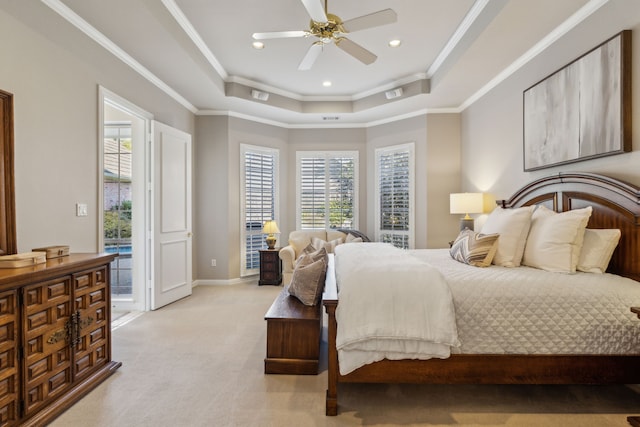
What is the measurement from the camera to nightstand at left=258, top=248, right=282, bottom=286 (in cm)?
562

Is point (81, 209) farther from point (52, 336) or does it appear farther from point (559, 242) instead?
point (559, 242)

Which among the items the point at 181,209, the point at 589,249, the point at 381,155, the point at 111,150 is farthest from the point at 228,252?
the point at 589,249

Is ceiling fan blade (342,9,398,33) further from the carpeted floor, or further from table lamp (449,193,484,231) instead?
the carpeted floor

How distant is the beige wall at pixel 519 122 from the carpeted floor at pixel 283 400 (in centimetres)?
164

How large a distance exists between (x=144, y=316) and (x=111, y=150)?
234 centimetres

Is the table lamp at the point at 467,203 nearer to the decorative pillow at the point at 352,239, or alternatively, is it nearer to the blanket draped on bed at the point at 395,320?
the decorative pillow at the point at 352,239

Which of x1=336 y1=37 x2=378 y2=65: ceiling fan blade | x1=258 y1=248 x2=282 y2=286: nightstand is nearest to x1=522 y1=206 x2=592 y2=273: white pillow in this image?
x1=336 y1=37 x2=378 y2=65: ceiling fan blade

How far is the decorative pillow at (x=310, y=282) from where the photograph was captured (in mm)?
2924

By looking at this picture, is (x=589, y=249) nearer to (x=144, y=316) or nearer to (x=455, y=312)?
(x=455, y=312)

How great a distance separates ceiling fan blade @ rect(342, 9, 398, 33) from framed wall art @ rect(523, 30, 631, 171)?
64.5 inches

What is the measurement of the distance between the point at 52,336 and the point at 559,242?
3529 millimetres

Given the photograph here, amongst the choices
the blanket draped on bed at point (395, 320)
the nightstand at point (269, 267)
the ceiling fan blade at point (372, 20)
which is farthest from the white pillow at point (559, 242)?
the nightstand at point (269, 267)

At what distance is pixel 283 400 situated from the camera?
224 centimetres

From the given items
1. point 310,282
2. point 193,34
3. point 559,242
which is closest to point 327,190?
point 193,34
